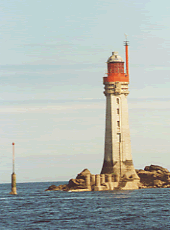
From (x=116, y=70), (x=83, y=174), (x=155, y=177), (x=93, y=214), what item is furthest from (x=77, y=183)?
(x=93, y=214)

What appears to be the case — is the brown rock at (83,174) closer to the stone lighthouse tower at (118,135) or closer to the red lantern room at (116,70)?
the stone lighthouse tower at (118,135)

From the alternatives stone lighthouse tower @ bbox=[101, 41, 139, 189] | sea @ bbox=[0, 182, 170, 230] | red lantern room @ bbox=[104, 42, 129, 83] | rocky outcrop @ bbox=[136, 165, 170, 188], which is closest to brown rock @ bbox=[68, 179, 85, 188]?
stone lighthouse tower @ bbox=[101, 41, 139, 189]

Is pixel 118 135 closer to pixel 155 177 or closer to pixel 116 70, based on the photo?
pixel 116 70

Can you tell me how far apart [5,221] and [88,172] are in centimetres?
5726

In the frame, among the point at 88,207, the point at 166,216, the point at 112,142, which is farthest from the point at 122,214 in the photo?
the point at 112,142

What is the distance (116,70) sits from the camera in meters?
127

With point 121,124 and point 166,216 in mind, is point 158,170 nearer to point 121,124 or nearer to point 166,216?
point 121,124

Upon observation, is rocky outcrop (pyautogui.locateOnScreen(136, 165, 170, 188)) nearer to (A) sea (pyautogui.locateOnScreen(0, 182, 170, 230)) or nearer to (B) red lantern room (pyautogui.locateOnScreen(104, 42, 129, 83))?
(B) red lantern room (pyautogui.locateOnScreen(104, 42, 129, 83))

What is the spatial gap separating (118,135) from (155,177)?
55.5ft

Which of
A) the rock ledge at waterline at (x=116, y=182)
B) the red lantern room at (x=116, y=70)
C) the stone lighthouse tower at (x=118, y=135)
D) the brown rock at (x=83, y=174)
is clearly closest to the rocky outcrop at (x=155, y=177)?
Answer: the rock ledge at waterline at (x=116, y=182)

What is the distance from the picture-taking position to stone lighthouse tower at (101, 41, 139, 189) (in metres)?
124

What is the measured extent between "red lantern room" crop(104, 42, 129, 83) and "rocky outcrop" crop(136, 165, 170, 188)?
2211 cm

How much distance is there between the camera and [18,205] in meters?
94.7

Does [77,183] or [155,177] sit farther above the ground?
[155,177]
